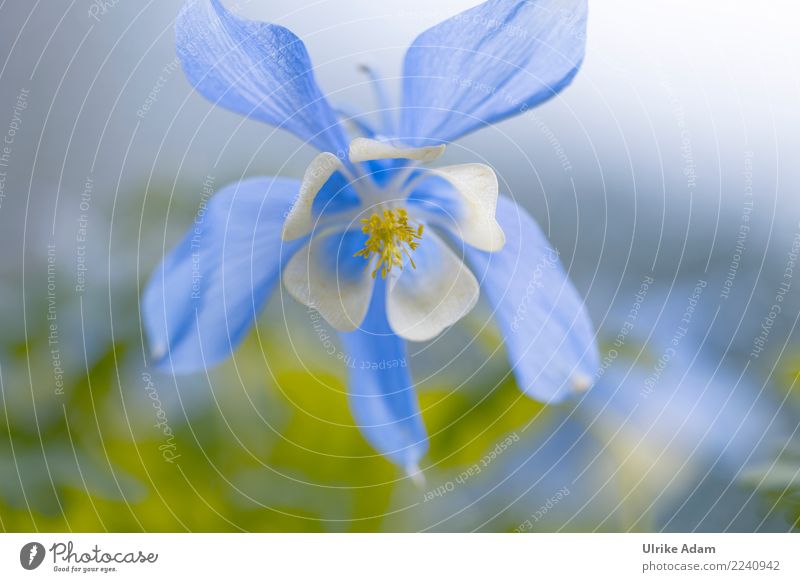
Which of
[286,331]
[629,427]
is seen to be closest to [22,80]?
[286,331]

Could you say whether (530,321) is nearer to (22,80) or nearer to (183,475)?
(183,475)

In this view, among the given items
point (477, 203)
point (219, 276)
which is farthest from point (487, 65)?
point (219, 276)

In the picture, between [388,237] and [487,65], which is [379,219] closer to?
[388,237]

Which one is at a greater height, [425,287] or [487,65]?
[487,65]
